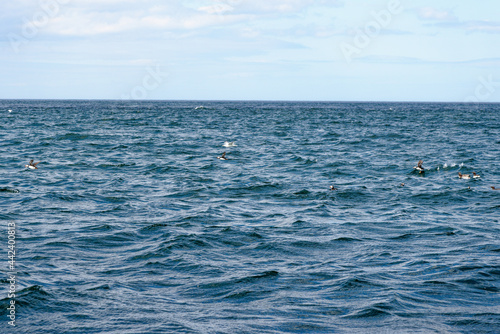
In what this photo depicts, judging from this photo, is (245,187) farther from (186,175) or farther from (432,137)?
(432,137)

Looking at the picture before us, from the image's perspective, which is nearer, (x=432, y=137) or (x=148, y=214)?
(x=148, y=214)

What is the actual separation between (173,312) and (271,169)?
2034cm

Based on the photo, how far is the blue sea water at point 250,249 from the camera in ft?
31.6

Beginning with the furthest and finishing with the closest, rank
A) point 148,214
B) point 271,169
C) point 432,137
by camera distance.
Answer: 1. point 432,137
2. point 271,169
3. point 148,214

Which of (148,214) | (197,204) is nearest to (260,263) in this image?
(148,214)

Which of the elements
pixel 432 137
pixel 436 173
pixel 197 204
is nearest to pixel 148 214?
pixel 197 204

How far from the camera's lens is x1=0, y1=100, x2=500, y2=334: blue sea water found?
31.6ft

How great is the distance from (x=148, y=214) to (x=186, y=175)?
9.26 metres

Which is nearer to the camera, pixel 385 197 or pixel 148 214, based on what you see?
pixel 148 214

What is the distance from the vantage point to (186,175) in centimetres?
2714

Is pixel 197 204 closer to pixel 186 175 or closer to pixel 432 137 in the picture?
pixel 186 175

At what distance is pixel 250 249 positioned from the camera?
14.1m

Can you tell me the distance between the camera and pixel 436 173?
28.6 metres

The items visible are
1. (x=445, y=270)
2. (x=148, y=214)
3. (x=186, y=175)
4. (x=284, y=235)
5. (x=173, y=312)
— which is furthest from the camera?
(x=186, y=175)
